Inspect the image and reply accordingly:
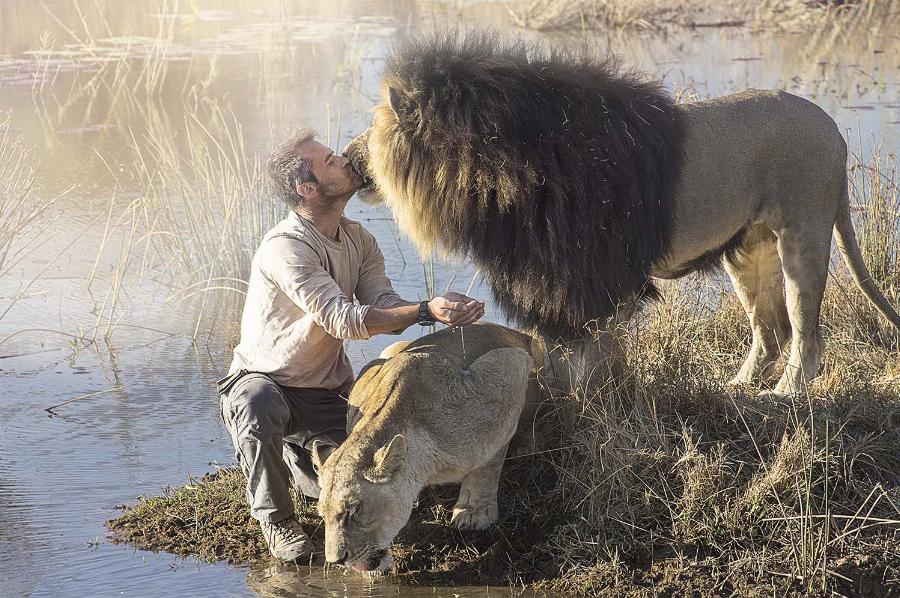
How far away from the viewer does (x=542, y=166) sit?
469 centimetres

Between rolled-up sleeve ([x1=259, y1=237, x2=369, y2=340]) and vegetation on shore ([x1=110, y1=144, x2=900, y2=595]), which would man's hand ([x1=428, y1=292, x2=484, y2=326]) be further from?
vegetation on shore ([x1=110, y1=144, x2=900, y2=595])

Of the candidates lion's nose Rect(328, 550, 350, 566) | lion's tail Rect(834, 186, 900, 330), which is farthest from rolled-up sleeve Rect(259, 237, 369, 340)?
lion's tail Rect(834, 186, 900, 330)

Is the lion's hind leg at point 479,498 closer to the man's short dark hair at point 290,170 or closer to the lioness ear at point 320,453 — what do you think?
the lioness ear at point 320,453

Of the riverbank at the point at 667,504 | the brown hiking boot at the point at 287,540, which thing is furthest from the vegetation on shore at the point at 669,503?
the brown hiking boot at the point at 287,540

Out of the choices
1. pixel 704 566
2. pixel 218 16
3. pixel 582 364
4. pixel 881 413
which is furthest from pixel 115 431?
pixel 218 16

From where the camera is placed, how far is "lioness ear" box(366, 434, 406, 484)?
12.9 ft

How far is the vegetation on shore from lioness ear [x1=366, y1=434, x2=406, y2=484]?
2.07 ft

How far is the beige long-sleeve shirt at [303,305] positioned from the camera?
4527 millimetres

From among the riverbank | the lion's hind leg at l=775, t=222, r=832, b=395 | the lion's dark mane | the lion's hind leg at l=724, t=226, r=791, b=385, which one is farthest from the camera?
the lion's hind leg at l=724, t=226, r=791, b=385

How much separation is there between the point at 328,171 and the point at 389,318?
75 cm

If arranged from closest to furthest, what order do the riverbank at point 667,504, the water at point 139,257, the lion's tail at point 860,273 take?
the riverbank at point 667,504 < the water at point 139,257 < the lion's tail at point 860,273

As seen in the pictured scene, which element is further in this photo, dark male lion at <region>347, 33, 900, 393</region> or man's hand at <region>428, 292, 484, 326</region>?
dark male lion at <region>347, 33, 900, 393</region>

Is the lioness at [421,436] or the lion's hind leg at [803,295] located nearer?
the lioness at [421,436]

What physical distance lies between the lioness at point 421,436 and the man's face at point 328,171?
0.69 meters
